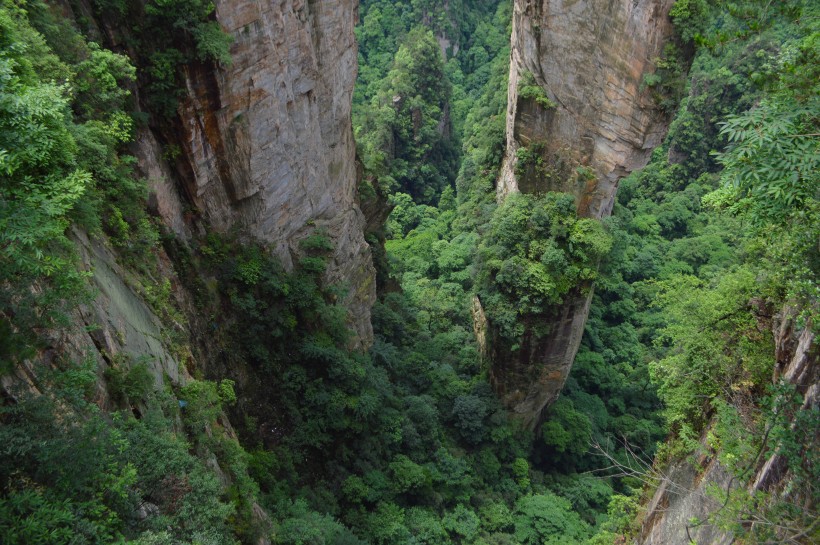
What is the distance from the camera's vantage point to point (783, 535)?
595 centimetres

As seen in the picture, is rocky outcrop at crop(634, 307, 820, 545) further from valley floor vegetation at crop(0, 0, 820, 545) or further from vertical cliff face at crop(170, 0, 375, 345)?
vertical cliff face at crop(170, 0, 375, 345)

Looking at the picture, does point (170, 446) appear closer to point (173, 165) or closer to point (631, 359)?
point (173, 165)

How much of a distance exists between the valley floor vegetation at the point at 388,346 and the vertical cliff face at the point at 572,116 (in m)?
0.89

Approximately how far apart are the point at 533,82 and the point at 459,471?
47.8 feet

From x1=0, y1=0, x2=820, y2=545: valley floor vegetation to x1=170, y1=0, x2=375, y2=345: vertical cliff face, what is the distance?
866 millimetres

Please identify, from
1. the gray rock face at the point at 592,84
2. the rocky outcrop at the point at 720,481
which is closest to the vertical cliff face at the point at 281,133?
the gray rock face at the point at 592,84

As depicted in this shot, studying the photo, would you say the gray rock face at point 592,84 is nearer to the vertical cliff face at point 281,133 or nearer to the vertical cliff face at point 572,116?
the vertical cliff face at point 572,116

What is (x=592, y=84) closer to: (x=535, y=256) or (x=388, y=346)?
(x=535, y=256)

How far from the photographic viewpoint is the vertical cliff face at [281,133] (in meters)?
13.4

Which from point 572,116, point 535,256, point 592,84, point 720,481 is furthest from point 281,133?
point 720,481

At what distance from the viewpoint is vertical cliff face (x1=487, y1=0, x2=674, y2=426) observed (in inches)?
730

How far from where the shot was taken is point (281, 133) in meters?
15.6

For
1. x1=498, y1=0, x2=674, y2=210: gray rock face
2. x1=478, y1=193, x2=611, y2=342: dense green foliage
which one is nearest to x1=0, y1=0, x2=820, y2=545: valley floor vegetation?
x1=478, y1=193, x2=611, y2=342: dense green foliage

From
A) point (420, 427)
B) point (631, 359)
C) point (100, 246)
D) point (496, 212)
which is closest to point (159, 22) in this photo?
point (100, 246)
